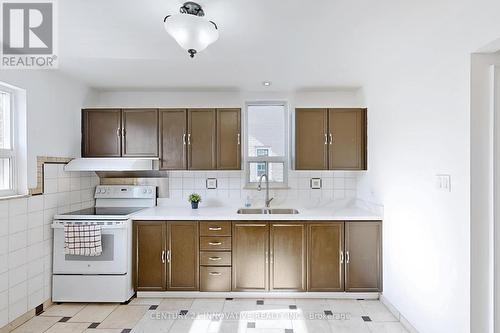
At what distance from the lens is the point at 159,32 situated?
224cm

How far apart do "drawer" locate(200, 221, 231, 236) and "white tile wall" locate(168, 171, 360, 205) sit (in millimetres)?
727

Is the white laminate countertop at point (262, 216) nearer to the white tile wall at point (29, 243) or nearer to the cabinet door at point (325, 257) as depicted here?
the cabinet door at point (325, 257)

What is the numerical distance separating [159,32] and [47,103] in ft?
5.11

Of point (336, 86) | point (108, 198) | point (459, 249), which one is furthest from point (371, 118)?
point (108, 198)

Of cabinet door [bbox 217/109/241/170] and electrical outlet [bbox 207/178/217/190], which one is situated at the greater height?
cabinet door [bbox 217/109/241/170]

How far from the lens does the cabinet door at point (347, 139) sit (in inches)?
140

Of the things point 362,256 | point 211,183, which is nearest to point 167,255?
point 211,183

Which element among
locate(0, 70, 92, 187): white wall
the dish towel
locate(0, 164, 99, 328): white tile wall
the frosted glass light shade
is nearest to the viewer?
the frosted glass light shade

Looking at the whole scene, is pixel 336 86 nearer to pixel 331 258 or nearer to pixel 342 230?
pixel 342 230

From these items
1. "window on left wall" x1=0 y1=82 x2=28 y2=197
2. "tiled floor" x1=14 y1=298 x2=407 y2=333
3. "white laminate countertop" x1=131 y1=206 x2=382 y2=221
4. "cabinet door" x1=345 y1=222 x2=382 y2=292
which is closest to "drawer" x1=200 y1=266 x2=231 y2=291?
"tiled floor" x1=14 y1=298 x2=407 y2=333

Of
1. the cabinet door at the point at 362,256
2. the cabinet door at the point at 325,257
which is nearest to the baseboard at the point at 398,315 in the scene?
the cabinet door at the point at 362,256

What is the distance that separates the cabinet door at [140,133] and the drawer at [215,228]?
1.04m

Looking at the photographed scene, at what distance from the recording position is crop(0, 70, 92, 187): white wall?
277 centimetres

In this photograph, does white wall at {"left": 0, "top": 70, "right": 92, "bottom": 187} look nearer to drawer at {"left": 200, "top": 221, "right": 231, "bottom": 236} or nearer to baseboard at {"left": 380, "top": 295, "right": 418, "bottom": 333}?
drawer at {"left": 200, "top": 221, "right": 231, "bottom": 236}
